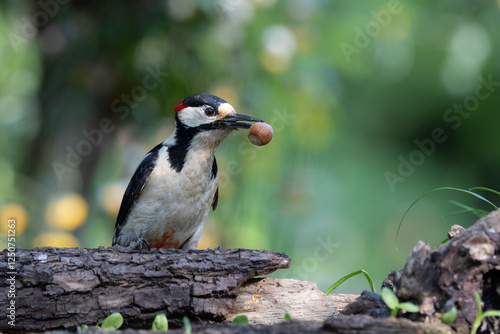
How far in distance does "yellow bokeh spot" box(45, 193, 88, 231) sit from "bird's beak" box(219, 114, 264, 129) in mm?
2363

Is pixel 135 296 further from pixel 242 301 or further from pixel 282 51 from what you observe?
pixel 282 51

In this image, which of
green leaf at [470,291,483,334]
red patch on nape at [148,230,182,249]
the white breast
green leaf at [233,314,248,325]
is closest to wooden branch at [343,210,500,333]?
green leaf at [470,291,483,334]

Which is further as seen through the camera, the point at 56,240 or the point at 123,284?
the point at 56,240

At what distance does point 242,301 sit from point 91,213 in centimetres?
354

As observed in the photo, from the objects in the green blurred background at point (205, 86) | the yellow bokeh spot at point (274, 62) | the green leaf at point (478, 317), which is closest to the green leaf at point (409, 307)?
the green leaf at point (478, 317)

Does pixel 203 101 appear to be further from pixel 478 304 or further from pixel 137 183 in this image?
pixel 478 304

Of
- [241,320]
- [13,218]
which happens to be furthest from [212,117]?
[13,218]

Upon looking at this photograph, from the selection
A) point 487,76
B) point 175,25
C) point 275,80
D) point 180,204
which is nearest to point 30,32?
point 175,25

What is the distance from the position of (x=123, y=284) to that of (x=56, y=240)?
123 inches

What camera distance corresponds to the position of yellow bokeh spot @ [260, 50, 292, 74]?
5.43 meters

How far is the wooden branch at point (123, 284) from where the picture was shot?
2818 mm

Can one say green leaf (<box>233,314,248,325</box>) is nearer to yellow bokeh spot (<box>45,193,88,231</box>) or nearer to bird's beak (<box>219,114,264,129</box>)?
bird's beak (<box>219,114,264,129</box>)

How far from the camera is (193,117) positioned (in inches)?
172

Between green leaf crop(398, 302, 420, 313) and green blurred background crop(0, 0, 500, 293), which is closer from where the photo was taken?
green leaf crop(398, 302, 420, 313)
